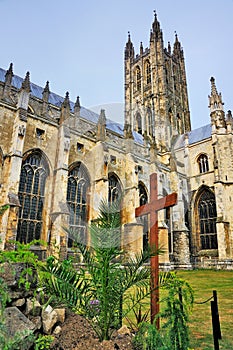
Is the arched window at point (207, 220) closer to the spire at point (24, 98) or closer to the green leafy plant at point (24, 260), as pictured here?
the spire at point (24, 98)

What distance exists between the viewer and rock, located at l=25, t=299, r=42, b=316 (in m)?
3.75

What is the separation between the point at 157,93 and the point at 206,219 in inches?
807

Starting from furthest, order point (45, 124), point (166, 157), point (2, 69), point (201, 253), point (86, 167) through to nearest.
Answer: point (166, 157)
point (201, 253)
point (2, 69)
point (86, 167)
point (45, 124)

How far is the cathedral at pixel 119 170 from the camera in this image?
50.4 ft

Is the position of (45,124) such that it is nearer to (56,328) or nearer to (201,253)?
(56,328)

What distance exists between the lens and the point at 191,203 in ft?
92.7

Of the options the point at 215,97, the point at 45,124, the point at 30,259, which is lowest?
the point at 30,259

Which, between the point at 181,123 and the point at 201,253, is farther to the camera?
the point at 181,123

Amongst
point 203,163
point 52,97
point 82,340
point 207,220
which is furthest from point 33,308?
point 203,163

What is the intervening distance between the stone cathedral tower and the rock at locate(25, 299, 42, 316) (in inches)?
1194

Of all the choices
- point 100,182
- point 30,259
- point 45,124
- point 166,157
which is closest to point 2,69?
point 45,124

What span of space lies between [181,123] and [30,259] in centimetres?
3858

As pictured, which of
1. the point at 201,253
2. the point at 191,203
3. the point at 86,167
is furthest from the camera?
the point at 191,203

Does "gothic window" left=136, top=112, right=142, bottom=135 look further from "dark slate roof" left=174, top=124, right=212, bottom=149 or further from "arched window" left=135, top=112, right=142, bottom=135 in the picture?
"dark slate roof" left=174, top=124, right=212, bottom=149
